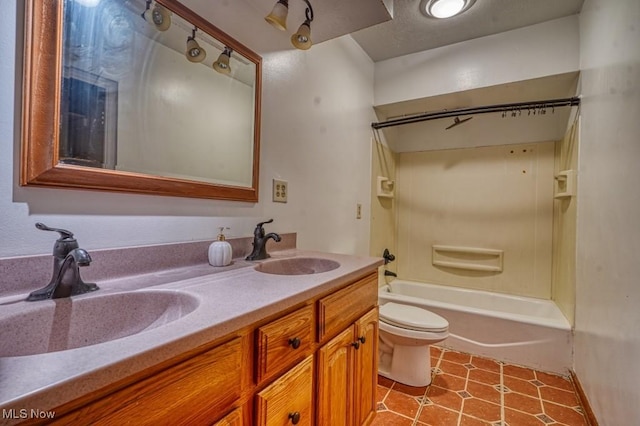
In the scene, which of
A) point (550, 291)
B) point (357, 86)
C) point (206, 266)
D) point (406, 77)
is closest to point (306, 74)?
point (357, 86)

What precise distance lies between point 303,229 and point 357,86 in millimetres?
1336

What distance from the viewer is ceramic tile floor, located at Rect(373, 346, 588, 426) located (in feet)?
4.99

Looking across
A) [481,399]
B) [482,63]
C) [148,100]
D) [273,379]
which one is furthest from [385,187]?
[273,379]

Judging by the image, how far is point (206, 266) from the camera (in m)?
1.10

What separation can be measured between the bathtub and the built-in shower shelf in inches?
11.2

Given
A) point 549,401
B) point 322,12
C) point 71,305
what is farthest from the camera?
point 549,401

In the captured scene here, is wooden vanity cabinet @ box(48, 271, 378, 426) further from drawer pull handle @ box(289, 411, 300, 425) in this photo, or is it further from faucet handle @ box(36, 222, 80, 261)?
faucet handle @ box(36, 222, 80, 261)

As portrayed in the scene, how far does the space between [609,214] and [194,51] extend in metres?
1.98

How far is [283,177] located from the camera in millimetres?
1587

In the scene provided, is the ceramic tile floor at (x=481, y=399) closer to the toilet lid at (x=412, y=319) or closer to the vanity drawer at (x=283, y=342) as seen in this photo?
the toilet lid at (x=412, y=319)

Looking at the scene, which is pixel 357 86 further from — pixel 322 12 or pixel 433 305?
pixel 433 305

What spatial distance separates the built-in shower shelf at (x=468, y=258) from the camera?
2770 mm

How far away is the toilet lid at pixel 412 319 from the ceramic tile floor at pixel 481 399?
38 cm

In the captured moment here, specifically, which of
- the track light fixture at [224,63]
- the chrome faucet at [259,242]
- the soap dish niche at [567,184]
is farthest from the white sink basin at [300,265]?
the soap dish niche at [567,184]
